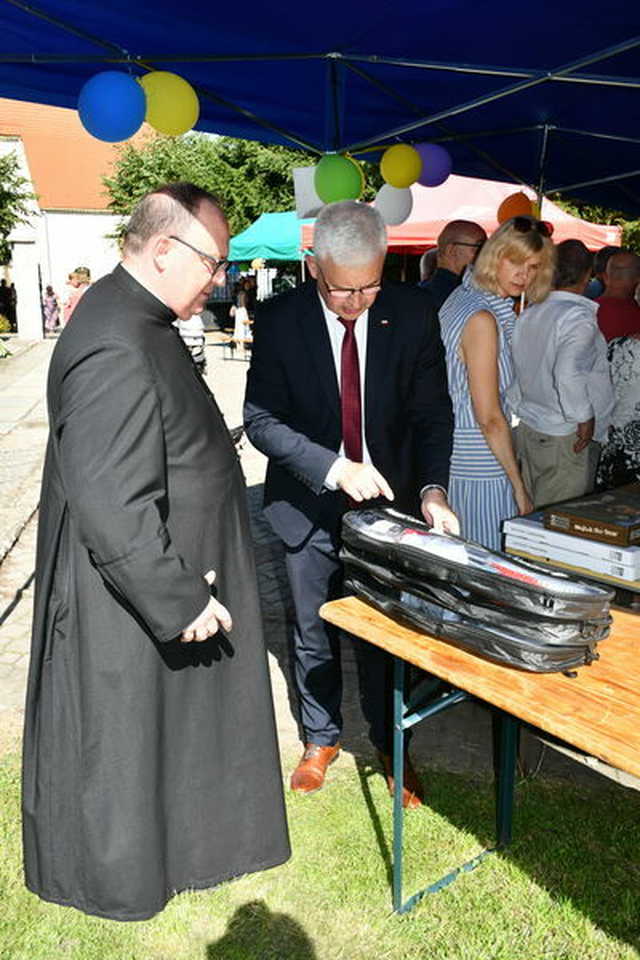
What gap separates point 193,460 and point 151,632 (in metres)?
0.43

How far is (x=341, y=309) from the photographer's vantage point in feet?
8.22

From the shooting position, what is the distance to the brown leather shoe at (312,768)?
2982 mm

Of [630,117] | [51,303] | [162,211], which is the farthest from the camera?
[51,303]

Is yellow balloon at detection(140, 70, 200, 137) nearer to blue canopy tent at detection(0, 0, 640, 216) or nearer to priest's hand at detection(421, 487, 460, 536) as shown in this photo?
blue canopy tent at detection(0, 0, 640, 216)

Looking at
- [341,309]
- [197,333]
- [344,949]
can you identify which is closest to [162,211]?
[341,309]

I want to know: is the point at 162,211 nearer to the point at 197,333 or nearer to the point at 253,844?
the point at 253,844

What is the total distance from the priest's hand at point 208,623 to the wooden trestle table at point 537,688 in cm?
34

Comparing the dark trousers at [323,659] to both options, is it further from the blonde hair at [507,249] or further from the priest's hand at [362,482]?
the blonde hair at [507,249]

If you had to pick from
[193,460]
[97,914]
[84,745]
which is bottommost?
[97,914]

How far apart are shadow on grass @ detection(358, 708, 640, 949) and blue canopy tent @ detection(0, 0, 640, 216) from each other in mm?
3241

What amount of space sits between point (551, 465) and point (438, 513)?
5.42 feet

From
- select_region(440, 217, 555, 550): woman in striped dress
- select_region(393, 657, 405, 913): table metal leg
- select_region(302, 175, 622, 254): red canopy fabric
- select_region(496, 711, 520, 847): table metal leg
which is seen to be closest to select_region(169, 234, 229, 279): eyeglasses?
select_region(393, 657, 405, 913): table metal leg

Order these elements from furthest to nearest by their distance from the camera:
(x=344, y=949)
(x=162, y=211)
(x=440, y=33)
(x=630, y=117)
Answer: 1. (x=630, y=117)
2. (x=440, y=33)
3. (x=344, y=949)
4. (x=162, y=211)

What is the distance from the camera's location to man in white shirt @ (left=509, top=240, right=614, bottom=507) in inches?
145
